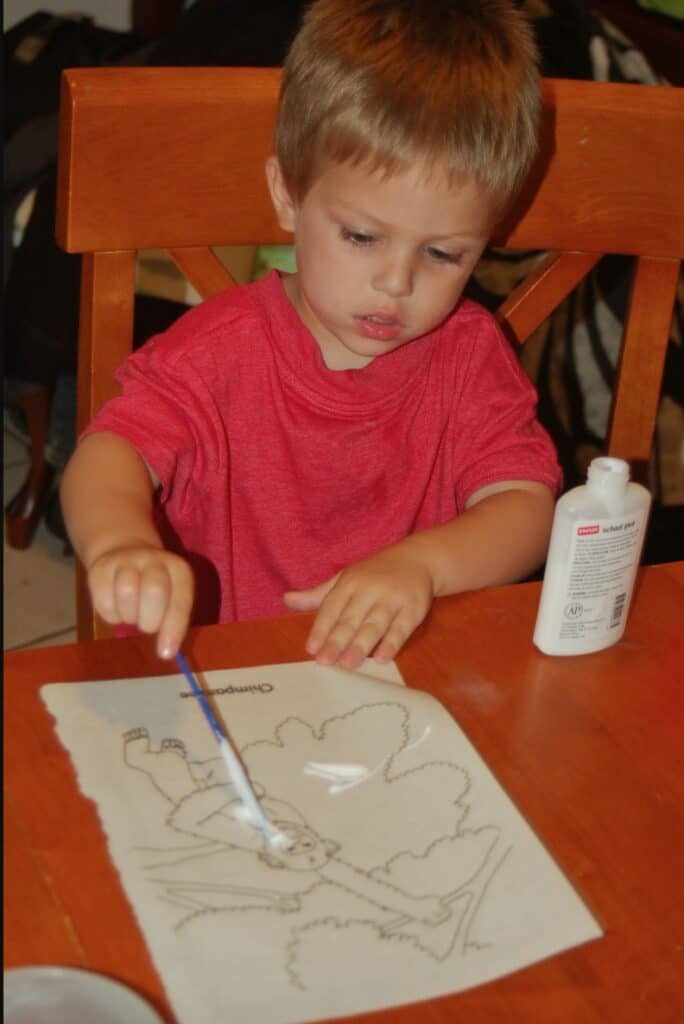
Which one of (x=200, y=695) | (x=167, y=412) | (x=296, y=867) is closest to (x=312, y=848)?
(x=296, y=867)

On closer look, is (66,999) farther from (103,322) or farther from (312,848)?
(103,322)

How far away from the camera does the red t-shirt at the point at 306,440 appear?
104 centimetres

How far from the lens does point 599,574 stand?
2.62ft

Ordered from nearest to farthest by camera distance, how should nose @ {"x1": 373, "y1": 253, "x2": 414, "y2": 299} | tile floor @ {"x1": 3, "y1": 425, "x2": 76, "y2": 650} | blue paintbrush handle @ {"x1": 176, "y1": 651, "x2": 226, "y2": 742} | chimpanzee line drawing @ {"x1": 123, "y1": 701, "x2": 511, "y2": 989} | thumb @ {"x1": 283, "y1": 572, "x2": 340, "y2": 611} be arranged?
1. chimpanzee line drawing @ {"x1": 123, "y1": 701, "x2": 511, "y2": 989}
2. blue paintbrush handle @ {"x1": 176, "y1": 651, "x2": 226, "y2": 742}
3. thumb @ {"x1": 283, "y1": 572, "x2": 340, "y2": 611}
4. nose @ {"x1": 373, "y1": 253, "x2": 414, "y2": 299}
5. tile floor @ {"x1": 3, "y1": 425, "x2": 76, "y2": 650}

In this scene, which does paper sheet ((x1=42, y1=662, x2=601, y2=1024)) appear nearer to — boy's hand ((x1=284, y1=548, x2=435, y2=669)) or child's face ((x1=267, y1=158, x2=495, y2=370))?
boy's hand ((x1=284, y1=548, x2=435, y2=669))

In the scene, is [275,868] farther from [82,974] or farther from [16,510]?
[16,510]

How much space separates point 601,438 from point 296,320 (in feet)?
2.96

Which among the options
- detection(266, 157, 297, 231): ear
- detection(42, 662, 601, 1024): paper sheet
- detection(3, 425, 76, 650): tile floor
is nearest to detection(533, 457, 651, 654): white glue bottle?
detection(42, 662, 601, 1024): paper sheet

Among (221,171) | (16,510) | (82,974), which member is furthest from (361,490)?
(16,510)

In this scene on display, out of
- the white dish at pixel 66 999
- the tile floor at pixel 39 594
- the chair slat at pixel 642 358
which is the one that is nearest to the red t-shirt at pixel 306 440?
the chair slat at pixel 642 358

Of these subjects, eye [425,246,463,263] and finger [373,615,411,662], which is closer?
finger [373,615,411,662]

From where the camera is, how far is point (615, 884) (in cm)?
64

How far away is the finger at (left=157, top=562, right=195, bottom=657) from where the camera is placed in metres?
0.71

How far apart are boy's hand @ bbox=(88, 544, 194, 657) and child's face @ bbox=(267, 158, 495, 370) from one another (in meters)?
0.30
